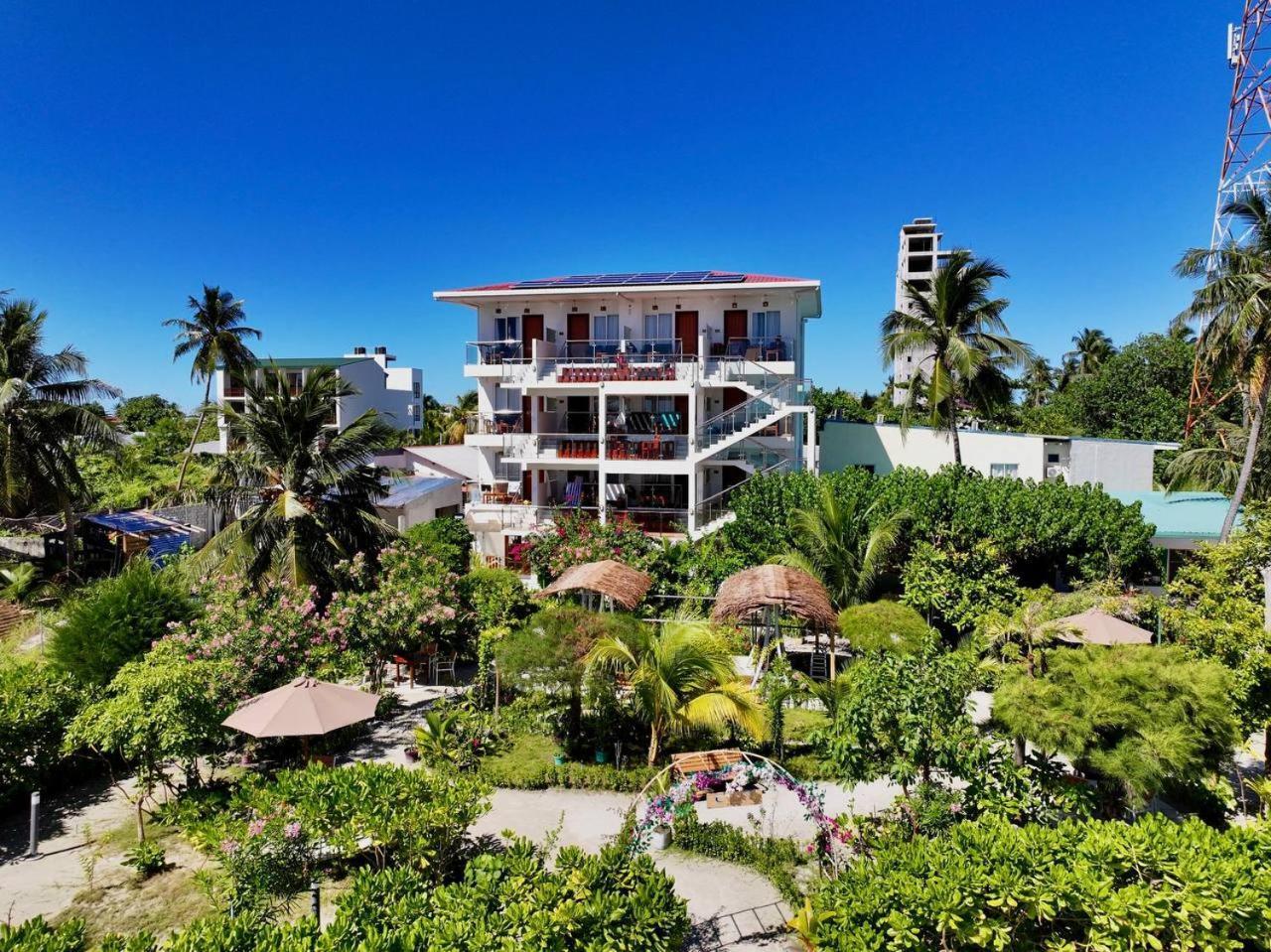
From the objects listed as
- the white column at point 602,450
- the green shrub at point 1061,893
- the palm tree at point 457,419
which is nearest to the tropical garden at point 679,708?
the green shrub at point 1061,893

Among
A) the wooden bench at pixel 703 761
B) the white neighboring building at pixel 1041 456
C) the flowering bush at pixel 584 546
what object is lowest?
the wooden bench at pixel 703 761

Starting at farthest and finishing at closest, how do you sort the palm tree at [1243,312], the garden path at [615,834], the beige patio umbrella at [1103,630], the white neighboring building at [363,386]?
the white neighboring building at [363,386] < the palm tree at [1243,312] < the beige patio umbrella at [1103,630] < the garden path at [615,834]

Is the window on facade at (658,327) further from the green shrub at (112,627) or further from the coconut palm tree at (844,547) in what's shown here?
the green shrub at (112,627)

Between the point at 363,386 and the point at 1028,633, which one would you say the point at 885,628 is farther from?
the point at 363,386

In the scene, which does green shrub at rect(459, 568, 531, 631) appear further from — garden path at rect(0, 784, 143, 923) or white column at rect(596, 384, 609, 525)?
garden path at rect(0, 784, 143, 923)

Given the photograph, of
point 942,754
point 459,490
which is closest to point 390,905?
point 942,754

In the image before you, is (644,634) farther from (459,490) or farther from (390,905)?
(459,490)
